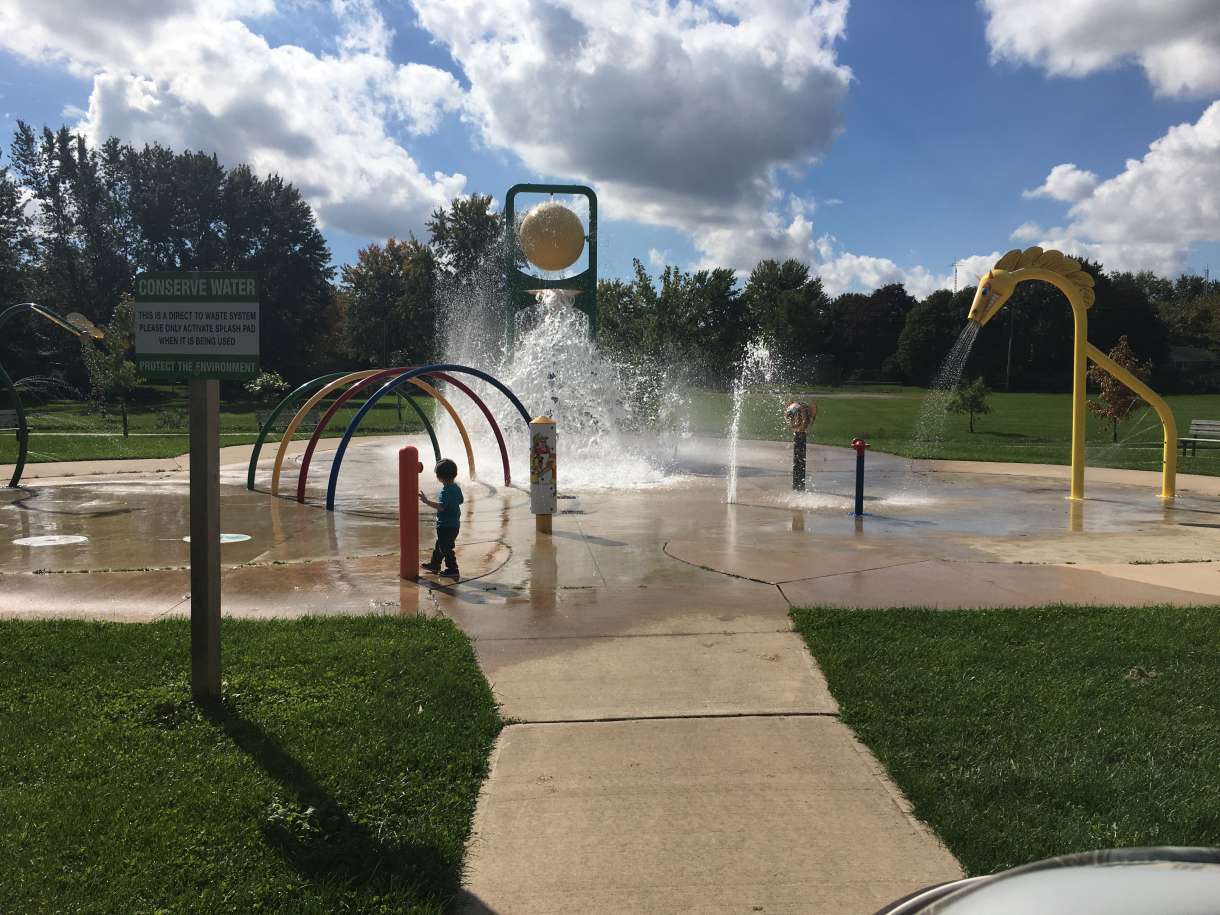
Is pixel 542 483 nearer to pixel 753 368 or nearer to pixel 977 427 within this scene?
pixel 977 427

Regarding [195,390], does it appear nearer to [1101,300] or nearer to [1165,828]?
[1165,828]

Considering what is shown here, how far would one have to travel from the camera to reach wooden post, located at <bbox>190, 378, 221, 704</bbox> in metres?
4.56

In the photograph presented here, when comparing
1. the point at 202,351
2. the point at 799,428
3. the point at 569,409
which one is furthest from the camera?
the point at 569,409

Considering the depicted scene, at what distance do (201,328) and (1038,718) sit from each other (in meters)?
4.63

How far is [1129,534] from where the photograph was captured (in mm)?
10000

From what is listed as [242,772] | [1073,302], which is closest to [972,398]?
[1073,302]

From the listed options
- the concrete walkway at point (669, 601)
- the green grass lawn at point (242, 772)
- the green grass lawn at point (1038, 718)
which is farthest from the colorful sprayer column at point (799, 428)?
the green grass lawn at point (242, 772)

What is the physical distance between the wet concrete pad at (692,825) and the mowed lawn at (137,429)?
12.9 meters

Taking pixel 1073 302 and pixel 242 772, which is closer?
pixel 242 772

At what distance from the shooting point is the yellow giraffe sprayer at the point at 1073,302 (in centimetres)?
1255

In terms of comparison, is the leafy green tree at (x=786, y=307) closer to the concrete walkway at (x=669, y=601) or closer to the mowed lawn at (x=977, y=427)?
the mowed lawn at (x=977, y=427)

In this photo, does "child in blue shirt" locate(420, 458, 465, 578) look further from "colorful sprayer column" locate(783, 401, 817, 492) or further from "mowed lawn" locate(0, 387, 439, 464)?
"mowed lawn" locate(0, 387, 439, 464)

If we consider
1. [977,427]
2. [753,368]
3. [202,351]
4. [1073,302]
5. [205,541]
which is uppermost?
[753,368]

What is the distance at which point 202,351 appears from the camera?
4.54m
